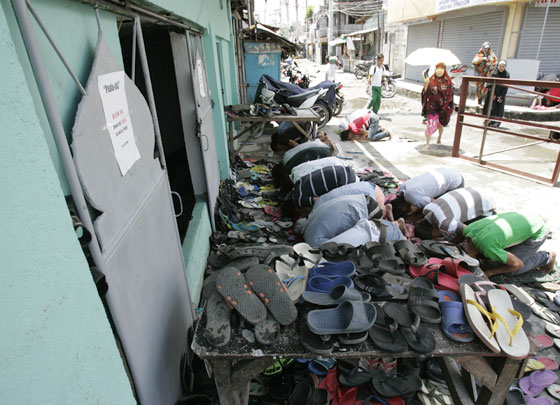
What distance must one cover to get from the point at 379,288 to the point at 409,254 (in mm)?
539

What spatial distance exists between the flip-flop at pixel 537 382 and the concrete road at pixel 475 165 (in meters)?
1.97

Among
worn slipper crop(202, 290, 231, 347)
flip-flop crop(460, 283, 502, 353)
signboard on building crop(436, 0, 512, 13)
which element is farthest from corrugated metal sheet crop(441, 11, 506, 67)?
worn slipper crop(202, 290, 231, 347)

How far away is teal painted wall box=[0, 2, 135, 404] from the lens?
0.70m

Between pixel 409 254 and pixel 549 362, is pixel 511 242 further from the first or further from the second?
pixel 409 254

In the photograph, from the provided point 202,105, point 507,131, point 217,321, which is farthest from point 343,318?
point 507,131

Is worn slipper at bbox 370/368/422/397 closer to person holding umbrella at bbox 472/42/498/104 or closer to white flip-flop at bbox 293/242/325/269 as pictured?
white flip-flop at bbox 293/242/325/269

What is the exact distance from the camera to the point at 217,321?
5.73ft

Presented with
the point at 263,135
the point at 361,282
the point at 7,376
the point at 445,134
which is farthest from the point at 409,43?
the point at 7,376

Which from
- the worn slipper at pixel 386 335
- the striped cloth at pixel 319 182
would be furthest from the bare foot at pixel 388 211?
the worn slipper at pixel 386 335

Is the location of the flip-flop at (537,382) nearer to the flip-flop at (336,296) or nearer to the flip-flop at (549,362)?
the flip-flop at (549,362)

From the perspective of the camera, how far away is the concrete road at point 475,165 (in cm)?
485

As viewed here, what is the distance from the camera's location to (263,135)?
31.2 feet

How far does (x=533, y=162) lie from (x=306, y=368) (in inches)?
261

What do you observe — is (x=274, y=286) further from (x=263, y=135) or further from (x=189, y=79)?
(x=263, y=135)
